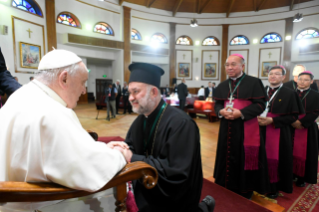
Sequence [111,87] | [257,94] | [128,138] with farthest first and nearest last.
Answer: [111,87] < [257,94] < [128,138]

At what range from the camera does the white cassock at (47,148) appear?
2.84ft

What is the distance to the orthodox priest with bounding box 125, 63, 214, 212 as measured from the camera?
131 centimetres

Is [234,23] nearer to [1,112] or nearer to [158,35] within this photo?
[158,35]

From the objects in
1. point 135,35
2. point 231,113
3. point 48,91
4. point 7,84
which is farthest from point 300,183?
point 135,35

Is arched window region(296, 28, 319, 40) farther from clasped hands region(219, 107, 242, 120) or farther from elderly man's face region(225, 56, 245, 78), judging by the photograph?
clasped hands region(219, 107, 242, 120)

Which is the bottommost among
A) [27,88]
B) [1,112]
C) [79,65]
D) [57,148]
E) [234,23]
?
[57,148]

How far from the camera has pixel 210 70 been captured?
59.4 feet

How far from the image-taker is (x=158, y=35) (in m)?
16.8

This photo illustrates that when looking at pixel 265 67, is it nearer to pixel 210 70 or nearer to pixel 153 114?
pixel 210 70

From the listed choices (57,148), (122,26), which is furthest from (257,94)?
(122,26)

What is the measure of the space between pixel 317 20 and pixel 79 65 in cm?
1870

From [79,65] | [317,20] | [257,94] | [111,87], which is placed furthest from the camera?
[317,20]

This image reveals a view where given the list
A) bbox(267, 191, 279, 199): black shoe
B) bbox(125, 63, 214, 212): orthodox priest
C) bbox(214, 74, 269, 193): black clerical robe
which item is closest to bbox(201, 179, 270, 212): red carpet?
bbox(214, 74, 269, 193): black clerical robe

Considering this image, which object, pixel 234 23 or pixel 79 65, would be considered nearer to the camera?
pixel 79 65
